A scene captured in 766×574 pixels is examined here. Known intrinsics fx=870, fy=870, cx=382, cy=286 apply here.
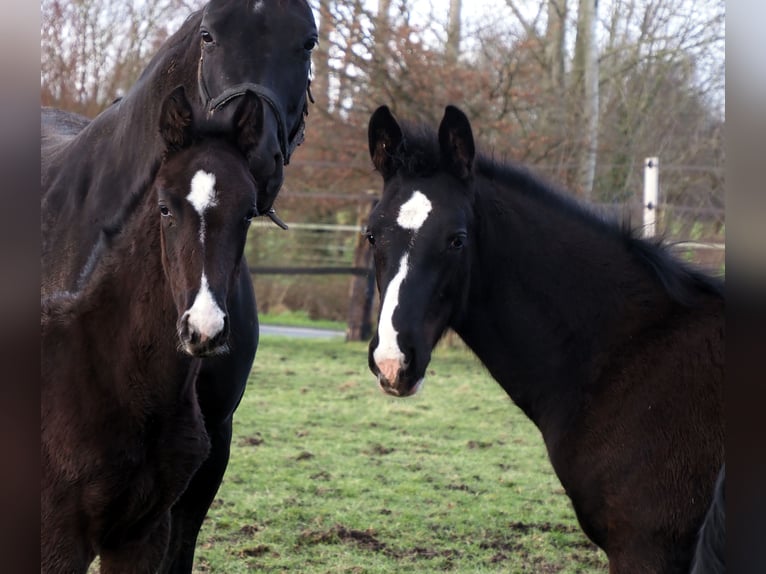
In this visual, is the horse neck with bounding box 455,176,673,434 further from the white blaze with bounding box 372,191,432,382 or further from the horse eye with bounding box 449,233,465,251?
the white blaze with bounding box 372,191,432,382

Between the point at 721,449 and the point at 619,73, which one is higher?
the point at 619,73

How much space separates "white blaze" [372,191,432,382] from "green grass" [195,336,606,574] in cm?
109

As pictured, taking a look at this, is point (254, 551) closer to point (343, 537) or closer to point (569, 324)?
point (343, 537)

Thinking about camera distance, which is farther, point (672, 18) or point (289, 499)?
point (672, 18)

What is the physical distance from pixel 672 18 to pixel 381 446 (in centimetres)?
608

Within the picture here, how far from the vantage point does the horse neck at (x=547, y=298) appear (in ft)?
9.04

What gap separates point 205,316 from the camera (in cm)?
202

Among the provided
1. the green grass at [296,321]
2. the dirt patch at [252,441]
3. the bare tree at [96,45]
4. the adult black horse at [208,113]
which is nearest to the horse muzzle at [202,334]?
the adult black horse at [208,113]

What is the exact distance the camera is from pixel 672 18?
9492mm

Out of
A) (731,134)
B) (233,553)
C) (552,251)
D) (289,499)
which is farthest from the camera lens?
(289,499)

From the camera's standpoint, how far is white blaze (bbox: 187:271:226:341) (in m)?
2.00

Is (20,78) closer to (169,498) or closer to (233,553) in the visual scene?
(169,498)

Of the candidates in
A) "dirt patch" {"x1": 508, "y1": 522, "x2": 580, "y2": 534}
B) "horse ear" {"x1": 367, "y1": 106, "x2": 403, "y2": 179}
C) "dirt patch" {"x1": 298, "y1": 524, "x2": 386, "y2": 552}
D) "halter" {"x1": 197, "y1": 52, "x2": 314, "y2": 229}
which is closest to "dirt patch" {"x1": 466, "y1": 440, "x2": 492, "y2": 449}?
"dirt patch" {"x1": 508, "y1": 522, "x2": 580, "y2": 534}

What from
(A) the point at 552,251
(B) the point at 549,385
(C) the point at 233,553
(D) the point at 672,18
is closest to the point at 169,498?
(B) the point at 549,385
